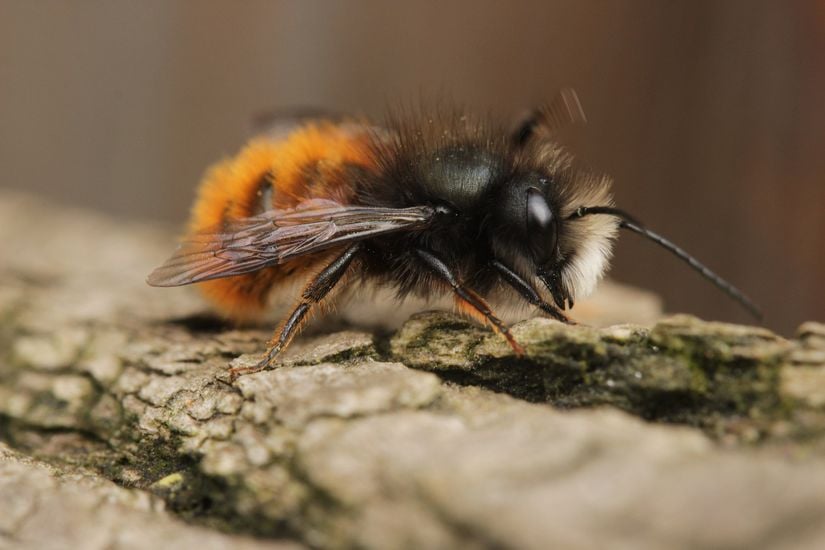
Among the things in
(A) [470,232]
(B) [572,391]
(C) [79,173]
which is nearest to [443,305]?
(A) [470,232]

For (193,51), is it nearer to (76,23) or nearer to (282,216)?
(76,23)

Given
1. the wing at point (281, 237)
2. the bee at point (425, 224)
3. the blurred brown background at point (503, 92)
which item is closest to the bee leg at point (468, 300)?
the bee at point (425, 224)

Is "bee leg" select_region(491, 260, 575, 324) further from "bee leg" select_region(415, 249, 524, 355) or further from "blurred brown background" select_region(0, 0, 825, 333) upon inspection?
"blurred brown background" select_region(0, 0, 825, 333)

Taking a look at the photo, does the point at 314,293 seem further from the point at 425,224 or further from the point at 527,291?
the point at 527,291

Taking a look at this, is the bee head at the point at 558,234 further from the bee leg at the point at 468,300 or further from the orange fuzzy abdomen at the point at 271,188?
the orange fuzzy abdomen at the point at 271,188

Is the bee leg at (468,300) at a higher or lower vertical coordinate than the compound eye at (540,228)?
lower

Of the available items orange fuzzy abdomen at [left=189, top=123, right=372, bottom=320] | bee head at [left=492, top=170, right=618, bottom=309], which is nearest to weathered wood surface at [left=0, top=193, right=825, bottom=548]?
orange fuzzy abdomen at [left=189, top=123, right=372, bottom=320]

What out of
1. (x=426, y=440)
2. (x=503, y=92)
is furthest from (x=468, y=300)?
(x=503, y=92)
